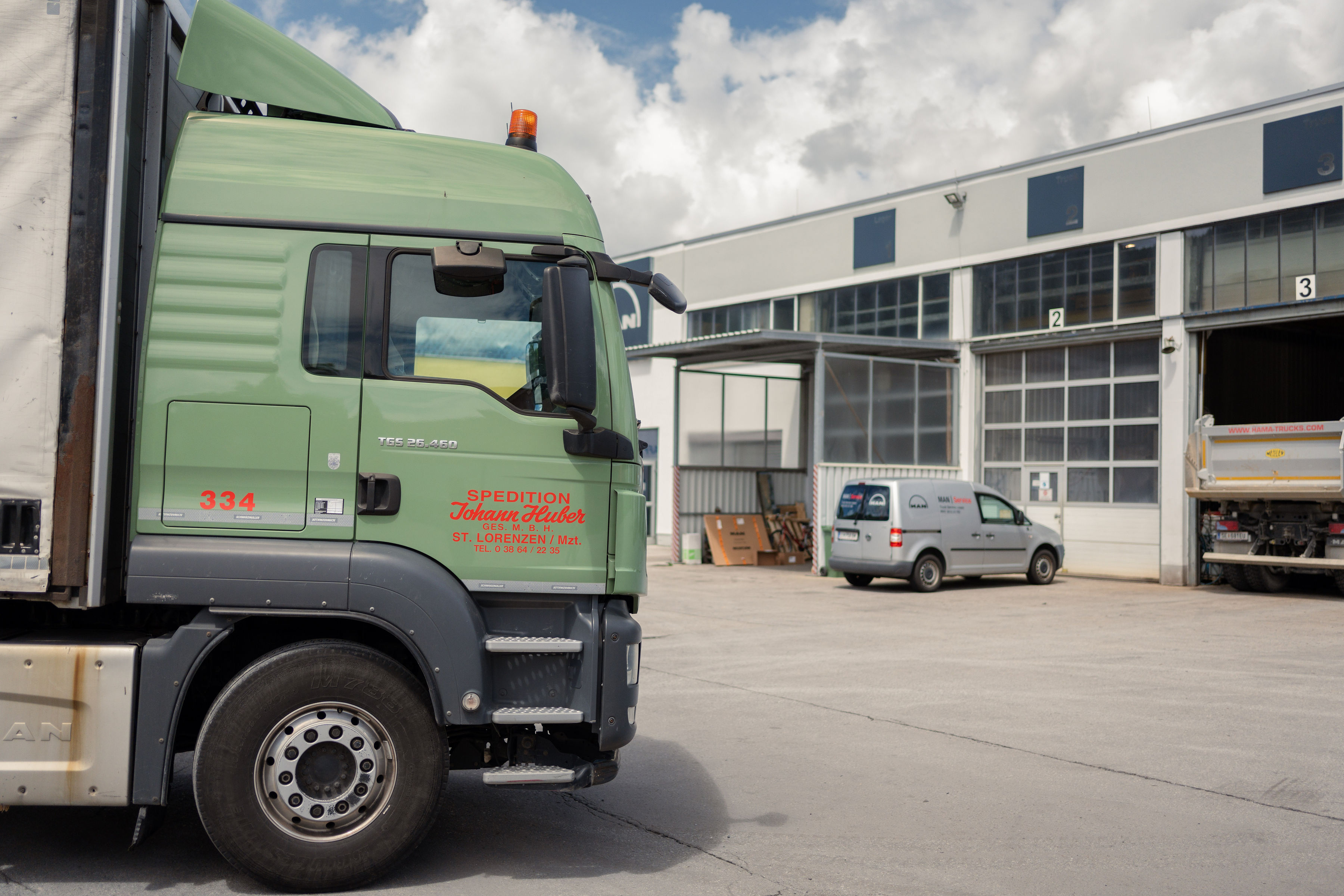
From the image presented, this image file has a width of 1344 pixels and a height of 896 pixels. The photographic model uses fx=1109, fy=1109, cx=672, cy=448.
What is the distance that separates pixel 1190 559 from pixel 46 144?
20631 mm

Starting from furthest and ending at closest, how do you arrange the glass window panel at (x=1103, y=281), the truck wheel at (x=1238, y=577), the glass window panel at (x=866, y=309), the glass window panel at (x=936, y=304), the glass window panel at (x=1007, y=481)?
the glass window panel at (x=866, y=309)
the glass window panel at (x=936, y=304)
the glass window panel at (x=1007, y=481)
the glass window panel at (x=1103, y=281)
the truck wheel at (x=1238, y=577)

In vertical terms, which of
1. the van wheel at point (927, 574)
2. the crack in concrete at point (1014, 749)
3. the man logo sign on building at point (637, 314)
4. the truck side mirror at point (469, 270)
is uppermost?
the man logo sign on building at point (637, 314)

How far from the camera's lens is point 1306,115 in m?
19.2

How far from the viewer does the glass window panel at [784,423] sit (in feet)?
93.4

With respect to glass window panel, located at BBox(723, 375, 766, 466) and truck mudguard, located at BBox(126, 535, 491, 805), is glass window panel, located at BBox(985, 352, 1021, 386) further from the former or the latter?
truck mudguard, located at BBox(126, 535, 491, 805)

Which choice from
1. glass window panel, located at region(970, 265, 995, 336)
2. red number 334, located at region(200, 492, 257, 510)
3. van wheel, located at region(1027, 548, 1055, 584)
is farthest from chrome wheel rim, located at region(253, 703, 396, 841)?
glass window panel, located at region(970, 265, 995, 336)

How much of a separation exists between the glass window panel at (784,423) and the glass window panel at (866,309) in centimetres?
233

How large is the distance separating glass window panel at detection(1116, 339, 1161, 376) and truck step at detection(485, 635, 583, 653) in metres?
19.7

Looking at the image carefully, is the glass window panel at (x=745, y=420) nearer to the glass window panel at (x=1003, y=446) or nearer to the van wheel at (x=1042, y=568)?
the glass window panel at (x=1003, y=446)

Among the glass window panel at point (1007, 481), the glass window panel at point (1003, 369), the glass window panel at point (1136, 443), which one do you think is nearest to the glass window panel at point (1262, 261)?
the glass window panel at point (1136, 443)

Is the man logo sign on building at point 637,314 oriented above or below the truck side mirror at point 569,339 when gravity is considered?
above

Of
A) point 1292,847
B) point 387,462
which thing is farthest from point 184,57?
point 1292,847

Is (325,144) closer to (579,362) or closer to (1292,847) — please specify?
(579,362)

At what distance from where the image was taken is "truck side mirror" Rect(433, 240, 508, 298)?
4.52 m
